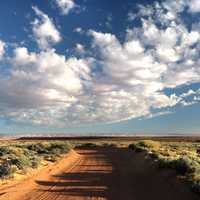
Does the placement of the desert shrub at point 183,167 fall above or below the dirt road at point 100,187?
above

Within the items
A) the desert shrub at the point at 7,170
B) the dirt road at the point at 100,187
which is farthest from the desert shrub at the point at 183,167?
the desert shrub at the point at 7,170

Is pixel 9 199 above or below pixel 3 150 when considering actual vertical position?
below

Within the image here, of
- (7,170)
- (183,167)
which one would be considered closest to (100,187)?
(183,167)

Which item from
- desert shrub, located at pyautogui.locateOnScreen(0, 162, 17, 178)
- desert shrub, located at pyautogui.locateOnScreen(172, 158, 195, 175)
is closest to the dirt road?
desert shrub, located at pyautogui.locateOnScreen(172, 158, 195, 175)

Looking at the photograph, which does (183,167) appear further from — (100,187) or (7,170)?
(7,170)

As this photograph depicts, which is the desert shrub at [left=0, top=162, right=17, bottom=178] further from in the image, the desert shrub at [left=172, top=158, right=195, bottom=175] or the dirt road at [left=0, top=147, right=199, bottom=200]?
the desert shrub at [left=172, top=158, right=195, bottom=175]

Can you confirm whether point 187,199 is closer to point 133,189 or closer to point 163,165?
point 133,189

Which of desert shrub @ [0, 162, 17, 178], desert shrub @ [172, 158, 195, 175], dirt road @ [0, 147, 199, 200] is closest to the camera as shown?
dirt road @ [0, 147, 199, 200]

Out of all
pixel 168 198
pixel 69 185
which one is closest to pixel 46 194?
pixel 69 185

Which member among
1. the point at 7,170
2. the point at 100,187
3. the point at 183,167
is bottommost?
the point at 100,187

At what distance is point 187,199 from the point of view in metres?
12.6

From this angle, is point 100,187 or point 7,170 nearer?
point 100,187

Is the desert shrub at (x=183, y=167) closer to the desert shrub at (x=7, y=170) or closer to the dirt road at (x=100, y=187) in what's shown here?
the dirt road at (x=100, y=187)

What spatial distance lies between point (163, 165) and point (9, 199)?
10.8 metres
